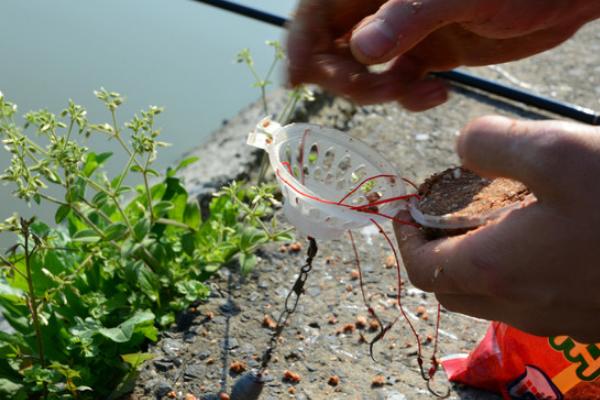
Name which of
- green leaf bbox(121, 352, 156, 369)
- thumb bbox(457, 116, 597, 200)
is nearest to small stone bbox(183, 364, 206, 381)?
green leaf bbox(121, 352, 156, 369)

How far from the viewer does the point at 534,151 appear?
1.19 m

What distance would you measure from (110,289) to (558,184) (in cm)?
131

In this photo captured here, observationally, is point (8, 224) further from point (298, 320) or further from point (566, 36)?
point (566, 36)

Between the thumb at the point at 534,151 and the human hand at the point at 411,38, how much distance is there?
0.31 meters

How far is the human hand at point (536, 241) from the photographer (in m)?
1.19

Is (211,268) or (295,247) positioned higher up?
(211,268)

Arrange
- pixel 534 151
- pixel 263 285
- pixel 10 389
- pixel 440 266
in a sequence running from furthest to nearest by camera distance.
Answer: pixel 263 285 → pixel 10 389 → pixel 440 266 → pixel 534 151

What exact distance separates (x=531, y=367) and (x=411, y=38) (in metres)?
0.93

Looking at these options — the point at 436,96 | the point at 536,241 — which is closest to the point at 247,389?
the point at 436,96

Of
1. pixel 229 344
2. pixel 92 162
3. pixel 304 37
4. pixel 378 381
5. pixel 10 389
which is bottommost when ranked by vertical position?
pixel 378 381

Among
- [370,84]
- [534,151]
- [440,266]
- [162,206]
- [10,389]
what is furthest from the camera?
[162,206]

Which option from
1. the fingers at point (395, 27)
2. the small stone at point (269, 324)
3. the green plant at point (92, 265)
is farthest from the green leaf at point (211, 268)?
the fingers at point (395, 27)

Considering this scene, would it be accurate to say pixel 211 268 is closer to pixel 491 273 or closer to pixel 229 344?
pixel 229 344

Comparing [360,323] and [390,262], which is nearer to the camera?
[360,323]
